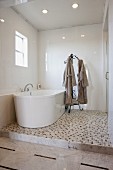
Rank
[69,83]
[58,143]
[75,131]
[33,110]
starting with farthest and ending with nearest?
1. [69,83]
2. [33,110]
3. [75,131]
4. [58,143]

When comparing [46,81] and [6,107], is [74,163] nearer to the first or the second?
[6,107]

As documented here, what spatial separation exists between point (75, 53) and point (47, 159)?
10.5ft

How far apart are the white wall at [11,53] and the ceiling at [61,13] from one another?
0.25 metres

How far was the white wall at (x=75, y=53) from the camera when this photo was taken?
4.02 meters

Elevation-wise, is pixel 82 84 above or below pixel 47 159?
above

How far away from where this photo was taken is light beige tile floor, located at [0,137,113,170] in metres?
1.59

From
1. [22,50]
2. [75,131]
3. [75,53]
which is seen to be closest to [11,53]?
[22,50]

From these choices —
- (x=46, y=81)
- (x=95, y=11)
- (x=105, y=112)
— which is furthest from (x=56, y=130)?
(x=95, y=11)

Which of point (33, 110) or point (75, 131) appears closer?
point (75, 131)

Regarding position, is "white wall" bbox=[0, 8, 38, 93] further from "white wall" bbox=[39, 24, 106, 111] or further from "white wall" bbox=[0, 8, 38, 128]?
"white wall" bbox=[39, 24, 106, 111]

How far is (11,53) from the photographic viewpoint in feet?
9.98

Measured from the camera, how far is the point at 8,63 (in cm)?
293

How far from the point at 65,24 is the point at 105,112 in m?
2.80

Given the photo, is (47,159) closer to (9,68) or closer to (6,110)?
(6,110)
